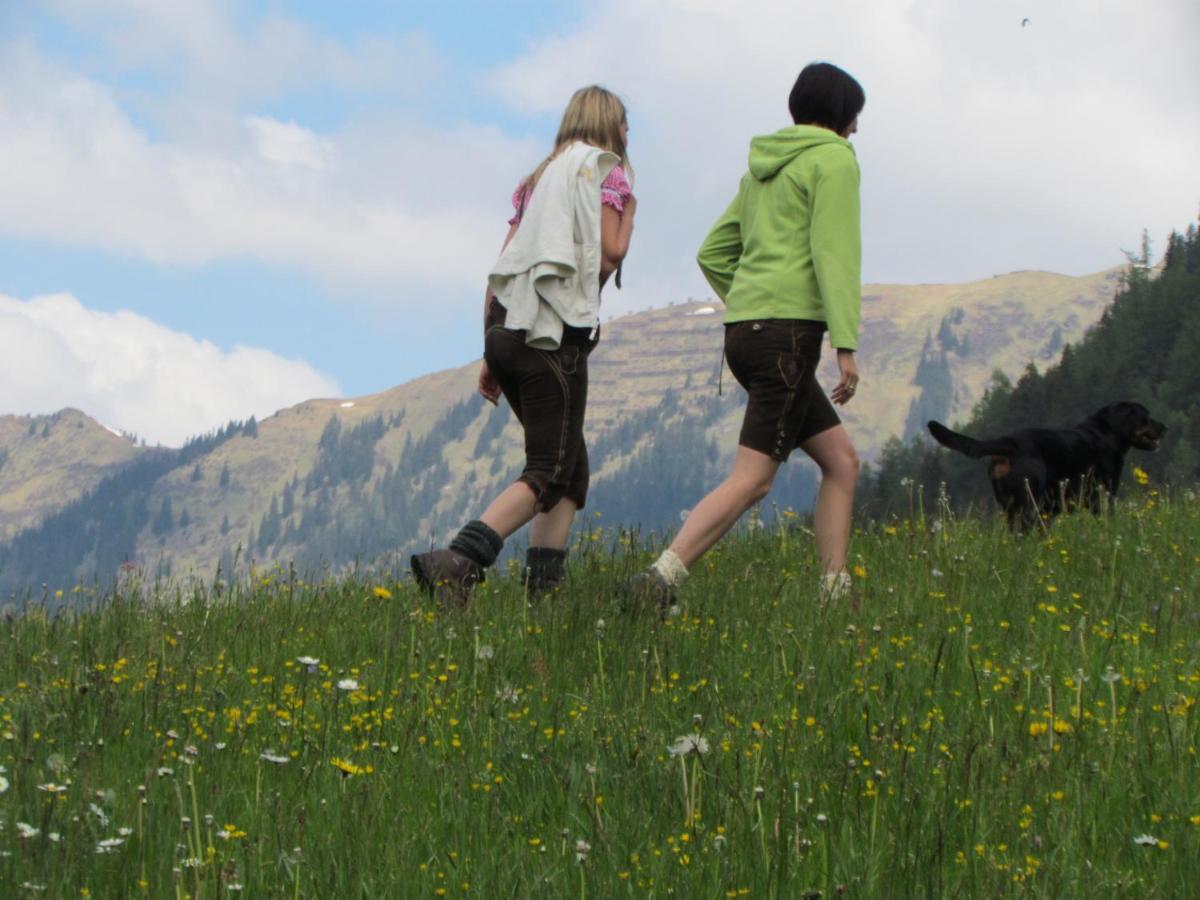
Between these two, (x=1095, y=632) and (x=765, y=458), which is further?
(x=765, y=458)

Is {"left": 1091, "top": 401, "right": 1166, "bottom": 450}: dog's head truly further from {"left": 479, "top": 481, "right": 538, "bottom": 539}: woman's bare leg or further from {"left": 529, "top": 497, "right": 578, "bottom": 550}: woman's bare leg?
{"left": 479, "top": 481, "right": 538, "bottom": 539}: woman's bare leg

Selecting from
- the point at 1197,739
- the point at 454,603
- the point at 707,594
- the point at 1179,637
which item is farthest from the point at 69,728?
the point at 1179,637

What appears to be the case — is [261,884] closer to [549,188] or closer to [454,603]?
[454,603]

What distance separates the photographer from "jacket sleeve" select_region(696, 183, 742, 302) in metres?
7.38

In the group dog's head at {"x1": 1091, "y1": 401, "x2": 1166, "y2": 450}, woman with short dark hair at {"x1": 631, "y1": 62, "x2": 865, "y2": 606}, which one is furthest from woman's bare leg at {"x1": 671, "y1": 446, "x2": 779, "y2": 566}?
dog's head at {"x1": 1091, "y1": 401, "x2": 1166, "y2": 450}

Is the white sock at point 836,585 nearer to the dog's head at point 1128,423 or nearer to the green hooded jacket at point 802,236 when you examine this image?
the green hooded jacket at point 802,236

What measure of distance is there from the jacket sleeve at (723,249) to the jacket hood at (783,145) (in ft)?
1.12

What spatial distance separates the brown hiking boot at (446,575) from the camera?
6.46m

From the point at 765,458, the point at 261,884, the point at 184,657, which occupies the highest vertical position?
the point at 765,458

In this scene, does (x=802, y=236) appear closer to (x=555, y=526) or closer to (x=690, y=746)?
(x=555, y=526)

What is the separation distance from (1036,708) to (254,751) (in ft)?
7.89

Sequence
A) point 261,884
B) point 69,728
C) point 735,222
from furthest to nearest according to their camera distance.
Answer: point 735,222
point 69,728
point 261,884

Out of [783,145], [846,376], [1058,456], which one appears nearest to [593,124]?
[783,145]

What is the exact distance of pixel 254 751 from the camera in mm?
4262
